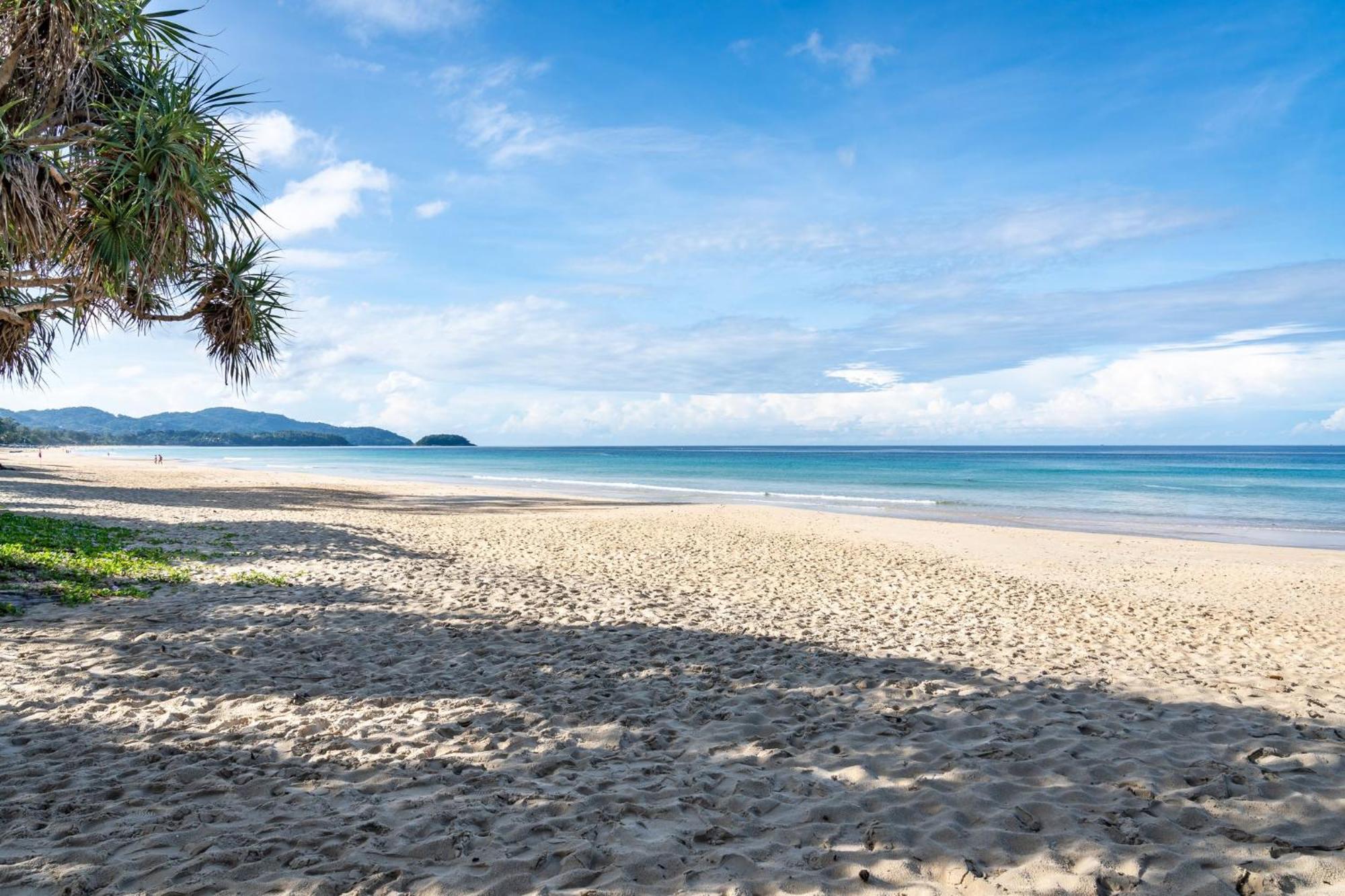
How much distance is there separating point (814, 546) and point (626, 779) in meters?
11.7

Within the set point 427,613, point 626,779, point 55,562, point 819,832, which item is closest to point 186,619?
point 427,613

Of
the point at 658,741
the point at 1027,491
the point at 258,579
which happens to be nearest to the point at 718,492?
the point at 1027,491

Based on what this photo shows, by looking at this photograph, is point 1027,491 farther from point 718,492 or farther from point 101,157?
point 101,157

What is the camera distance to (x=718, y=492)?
1485 inches

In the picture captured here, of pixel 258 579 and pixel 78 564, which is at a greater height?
pixel 78 564

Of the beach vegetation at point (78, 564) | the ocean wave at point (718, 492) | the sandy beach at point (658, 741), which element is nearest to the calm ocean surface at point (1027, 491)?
the ocean wave at point (718, 492)

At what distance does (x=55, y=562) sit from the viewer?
8859 mm

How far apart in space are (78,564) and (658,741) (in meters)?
8.41

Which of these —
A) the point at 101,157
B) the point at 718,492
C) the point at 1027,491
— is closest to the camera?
the point at 101,157

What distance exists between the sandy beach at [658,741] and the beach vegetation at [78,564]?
1.65 feet

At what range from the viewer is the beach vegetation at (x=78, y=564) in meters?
7.75

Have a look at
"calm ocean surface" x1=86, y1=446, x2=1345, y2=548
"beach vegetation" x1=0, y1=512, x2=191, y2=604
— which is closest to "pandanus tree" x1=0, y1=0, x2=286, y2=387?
"beach vegetation" x1=0, y1=512, x2=191, y2=604

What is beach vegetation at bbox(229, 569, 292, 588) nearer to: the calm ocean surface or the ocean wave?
the calm ocean surface

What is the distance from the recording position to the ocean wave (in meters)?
31.9
